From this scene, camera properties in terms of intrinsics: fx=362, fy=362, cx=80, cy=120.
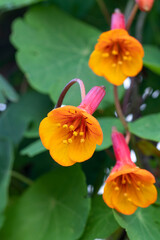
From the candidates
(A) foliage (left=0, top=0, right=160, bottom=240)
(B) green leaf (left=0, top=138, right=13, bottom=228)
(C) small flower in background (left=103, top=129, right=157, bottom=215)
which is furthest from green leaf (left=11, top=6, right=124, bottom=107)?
(C) small flower in background (left=103, top=129, right=157, bottom=215)

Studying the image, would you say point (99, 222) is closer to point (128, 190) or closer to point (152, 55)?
point (128, 190)

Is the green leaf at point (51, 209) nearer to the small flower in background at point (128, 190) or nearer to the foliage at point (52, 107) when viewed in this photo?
the foliage at point (52, 107)

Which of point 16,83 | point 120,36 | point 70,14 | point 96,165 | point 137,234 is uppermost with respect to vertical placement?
point 120,36

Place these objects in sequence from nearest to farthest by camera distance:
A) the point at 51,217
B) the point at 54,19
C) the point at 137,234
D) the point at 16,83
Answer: the point at 137,234 < the point at 51,217 < the point at 54,19 < the point at 16,83

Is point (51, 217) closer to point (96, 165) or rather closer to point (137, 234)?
point (96, 165)

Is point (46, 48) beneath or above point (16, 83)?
above

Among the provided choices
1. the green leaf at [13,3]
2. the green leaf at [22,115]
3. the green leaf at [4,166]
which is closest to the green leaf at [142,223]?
the green leaf at [4,166]

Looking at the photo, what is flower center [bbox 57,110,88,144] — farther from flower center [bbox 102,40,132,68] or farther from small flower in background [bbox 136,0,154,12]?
small flower in background [bbox 136,0,154,12]

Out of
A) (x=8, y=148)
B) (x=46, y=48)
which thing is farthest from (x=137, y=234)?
(x=46, y=48)
